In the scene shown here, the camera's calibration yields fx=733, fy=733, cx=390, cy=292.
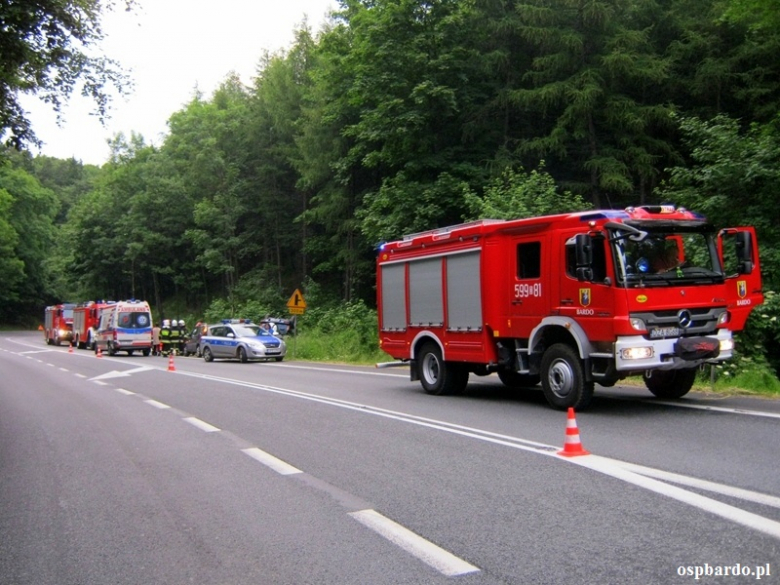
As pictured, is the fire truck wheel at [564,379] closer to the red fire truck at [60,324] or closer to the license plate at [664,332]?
the license plate at [664,332]

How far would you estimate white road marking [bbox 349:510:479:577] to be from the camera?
176 inches

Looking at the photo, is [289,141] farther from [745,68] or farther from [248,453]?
[248,453]

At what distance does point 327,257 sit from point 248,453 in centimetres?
3510

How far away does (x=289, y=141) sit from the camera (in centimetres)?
4594

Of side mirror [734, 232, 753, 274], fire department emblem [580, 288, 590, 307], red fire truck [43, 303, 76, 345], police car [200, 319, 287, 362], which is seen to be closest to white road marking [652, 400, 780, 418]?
side mirror [734, 232, 753, 274]

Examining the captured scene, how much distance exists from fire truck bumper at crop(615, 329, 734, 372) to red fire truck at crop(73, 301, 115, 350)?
39.9 metres

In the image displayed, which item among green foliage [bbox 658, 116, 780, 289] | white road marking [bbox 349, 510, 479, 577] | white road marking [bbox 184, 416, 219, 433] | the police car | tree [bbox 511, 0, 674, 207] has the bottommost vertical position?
white road marking [bbox 349, 510, 479, 577]

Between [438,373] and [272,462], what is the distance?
237 inches

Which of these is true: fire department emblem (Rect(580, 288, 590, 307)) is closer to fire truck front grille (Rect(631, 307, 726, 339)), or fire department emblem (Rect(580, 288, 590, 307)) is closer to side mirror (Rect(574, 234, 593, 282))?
side mirror (Rect(574, 234, 593, 282))

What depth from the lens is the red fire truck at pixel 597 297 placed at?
31.9 feet

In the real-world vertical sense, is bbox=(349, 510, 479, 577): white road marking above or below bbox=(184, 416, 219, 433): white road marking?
below

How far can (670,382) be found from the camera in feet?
36.9

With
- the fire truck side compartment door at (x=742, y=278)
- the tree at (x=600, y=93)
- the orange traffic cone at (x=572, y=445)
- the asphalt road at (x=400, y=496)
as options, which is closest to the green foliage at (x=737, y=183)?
the fire truck side compartment door at (x=742, y=278)

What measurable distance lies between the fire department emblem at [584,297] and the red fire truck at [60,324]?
4846cm
